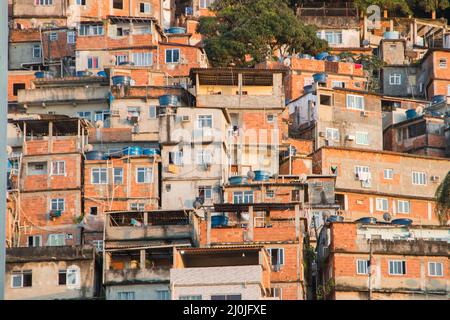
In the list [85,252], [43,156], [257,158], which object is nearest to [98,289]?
[85,252]

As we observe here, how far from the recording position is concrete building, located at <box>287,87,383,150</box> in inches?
2325

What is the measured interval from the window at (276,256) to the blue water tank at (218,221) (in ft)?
6.99

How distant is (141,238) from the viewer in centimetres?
4256

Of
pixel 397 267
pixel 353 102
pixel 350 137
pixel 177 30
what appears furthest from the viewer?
pixel 177 30

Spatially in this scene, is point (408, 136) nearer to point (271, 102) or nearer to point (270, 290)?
point (271, 102)

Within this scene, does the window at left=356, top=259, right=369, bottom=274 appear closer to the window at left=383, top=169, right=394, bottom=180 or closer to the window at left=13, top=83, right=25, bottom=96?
the window at left=383, top=169, right=394, bottom=180

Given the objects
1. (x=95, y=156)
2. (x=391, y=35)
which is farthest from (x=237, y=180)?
(x=391, y=35)

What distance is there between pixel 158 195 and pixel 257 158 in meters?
6.64

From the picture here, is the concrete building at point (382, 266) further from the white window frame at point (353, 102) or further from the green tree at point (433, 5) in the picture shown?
the green tree at point (433, 5)

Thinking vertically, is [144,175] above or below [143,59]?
below

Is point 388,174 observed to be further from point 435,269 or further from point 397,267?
point 397,267

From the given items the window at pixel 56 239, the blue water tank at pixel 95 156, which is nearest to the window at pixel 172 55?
the blue water tank at pixel 95 156

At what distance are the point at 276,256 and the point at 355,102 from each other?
19906mm

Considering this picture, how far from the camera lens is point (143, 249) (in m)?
39.7
